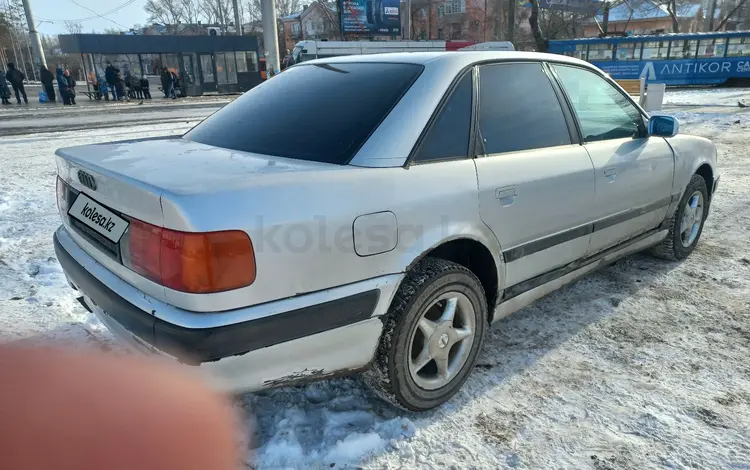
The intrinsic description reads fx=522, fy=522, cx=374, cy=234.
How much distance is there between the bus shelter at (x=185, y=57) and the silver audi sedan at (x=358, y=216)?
952 inches

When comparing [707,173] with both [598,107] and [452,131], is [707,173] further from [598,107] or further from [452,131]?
[452,131]

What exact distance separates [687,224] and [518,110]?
2325 mm

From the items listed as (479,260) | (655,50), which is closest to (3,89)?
(479,260)

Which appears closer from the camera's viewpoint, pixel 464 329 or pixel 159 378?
pixel 159 378

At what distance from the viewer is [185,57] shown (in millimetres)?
24891

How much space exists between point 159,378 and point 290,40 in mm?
67687

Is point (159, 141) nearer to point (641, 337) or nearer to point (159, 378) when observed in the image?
point (159, 378)

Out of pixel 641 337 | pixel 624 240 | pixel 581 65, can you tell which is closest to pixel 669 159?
pixel 624 240

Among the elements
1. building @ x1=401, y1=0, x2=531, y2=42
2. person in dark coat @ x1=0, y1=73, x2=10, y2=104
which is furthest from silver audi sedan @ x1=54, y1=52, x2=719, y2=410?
building @ x1=401, y1=0, x2=531, y2=42

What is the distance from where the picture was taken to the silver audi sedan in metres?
1.78

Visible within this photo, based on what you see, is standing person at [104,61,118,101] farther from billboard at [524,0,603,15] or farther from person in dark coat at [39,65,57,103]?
billboard at [524,0,603,15]

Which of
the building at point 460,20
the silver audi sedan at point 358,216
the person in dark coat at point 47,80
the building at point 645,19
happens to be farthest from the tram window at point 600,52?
the building at point 645,19

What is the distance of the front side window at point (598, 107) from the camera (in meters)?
3.15

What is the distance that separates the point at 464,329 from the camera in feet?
8.34
